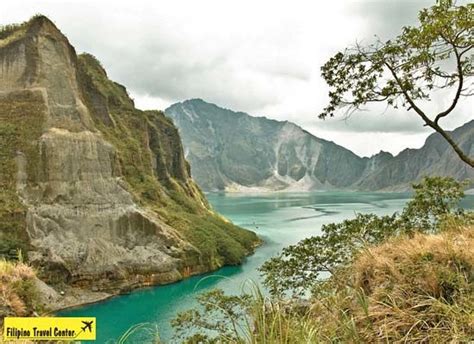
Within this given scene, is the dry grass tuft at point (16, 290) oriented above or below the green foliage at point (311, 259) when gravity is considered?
above

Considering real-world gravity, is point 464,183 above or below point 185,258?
above

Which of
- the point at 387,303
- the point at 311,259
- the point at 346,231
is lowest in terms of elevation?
the point at 311,259

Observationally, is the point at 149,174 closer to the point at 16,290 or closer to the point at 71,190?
the point at 71,190

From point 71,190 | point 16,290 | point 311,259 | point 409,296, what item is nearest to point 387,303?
point 409,296

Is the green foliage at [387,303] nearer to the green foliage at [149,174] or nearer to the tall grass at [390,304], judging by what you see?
the tall grass at [390,304]

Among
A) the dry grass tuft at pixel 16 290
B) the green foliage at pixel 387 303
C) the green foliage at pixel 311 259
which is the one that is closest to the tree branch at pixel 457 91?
the green foliage at pixel 387 303

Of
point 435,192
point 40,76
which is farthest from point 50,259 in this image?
point 435,192

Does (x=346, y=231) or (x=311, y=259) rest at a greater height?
(x=346, y=231)

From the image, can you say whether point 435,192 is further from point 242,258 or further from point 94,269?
point 242,258
